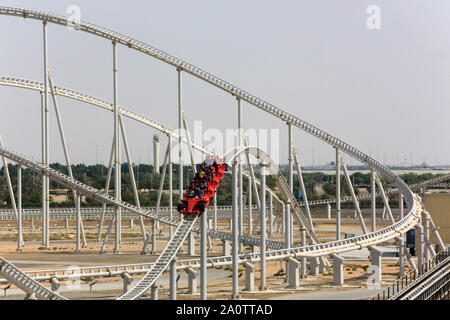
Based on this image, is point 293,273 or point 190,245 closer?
point 293,273

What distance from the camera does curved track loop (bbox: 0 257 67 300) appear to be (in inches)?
853

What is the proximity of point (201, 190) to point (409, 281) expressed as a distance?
7.84 m

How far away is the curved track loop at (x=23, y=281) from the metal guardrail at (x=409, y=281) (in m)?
9.16

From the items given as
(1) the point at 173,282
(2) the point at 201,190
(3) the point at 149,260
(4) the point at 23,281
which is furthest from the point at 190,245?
(4) the point at 23,281

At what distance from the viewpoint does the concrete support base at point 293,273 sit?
33.7m

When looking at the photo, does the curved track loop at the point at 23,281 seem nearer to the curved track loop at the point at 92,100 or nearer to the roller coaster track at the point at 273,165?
the roller coaster track at the point at 273,165

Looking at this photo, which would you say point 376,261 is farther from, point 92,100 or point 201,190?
point 92,100

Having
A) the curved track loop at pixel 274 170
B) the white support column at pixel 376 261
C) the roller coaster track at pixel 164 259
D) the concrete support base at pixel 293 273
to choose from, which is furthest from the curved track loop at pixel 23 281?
the white support column at pixel 376 261

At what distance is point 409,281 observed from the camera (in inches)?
1093

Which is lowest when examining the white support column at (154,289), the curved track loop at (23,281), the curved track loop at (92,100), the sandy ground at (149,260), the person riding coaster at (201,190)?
the sandy ground at (149,260)

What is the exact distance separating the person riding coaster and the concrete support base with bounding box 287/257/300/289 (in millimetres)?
7496

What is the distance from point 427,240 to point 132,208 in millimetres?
15228

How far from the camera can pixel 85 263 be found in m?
42.8
